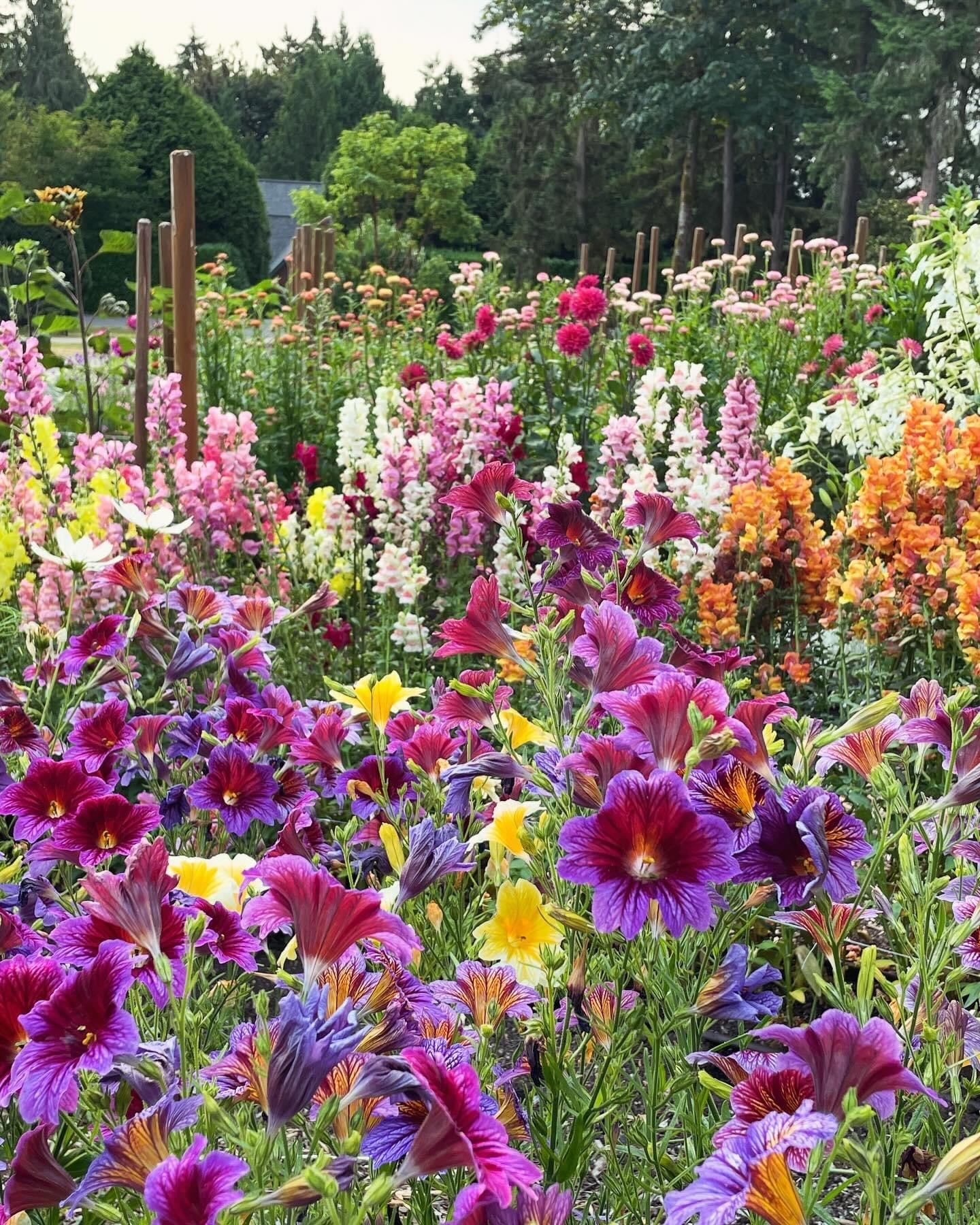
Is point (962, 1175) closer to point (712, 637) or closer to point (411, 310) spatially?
point (712, 637)

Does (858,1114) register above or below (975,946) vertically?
above

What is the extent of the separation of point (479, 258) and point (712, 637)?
3363cm

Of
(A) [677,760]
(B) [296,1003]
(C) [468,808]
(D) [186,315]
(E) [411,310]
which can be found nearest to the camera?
(B) [296,1003]

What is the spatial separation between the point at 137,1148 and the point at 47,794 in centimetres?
65

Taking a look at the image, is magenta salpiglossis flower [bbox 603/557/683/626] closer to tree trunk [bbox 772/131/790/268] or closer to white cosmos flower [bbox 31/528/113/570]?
white cosmos flower [bbox 31/528/113/570]

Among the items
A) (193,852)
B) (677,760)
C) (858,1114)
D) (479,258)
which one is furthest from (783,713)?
(479,258)

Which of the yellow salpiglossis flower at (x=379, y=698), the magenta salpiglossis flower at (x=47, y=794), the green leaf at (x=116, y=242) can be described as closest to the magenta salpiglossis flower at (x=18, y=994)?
the magenta salpiglossis flower at (x=47, y=794)

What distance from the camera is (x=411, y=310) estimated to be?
37.0 ft

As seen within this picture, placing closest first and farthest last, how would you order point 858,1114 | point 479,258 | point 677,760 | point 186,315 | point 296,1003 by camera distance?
point 858,1114 < point 296,1003 < point 677,760 < point 186,315 < point 479,258

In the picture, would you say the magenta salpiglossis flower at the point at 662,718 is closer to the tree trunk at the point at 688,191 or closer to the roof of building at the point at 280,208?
the tree trunk at the point at 688,191

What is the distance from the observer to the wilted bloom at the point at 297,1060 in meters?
0.80

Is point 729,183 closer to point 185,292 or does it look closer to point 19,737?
point 185,292

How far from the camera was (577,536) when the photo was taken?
66.4 inches

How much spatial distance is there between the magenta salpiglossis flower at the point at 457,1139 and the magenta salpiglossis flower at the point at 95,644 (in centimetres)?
126
